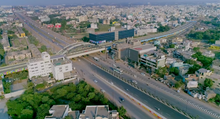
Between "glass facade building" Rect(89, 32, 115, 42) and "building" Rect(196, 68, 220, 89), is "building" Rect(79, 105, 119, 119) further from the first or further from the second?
"glass facade building" Rect(89, 32, 115, 42)

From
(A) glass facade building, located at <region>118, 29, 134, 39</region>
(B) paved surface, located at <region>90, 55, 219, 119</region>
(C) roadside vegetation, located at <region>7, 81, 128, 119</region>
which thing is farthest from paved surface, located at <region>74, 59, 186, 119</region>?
(A) glass facade building, located at <region>118, 29, 134, 39</region>

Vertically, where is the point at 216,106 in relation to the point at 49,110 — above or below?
below

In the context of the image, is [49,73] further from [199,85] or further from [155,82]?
[199,85]

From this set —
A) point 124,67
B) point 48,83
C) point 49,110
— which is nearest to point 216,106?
point 124,67

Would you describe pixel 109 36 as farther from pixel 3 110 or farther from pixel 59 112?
pixel 59 112

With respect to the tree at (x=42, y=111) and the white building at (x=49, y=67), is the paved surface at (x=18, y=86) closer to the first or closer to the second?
the white building at (x=49, y=67)
